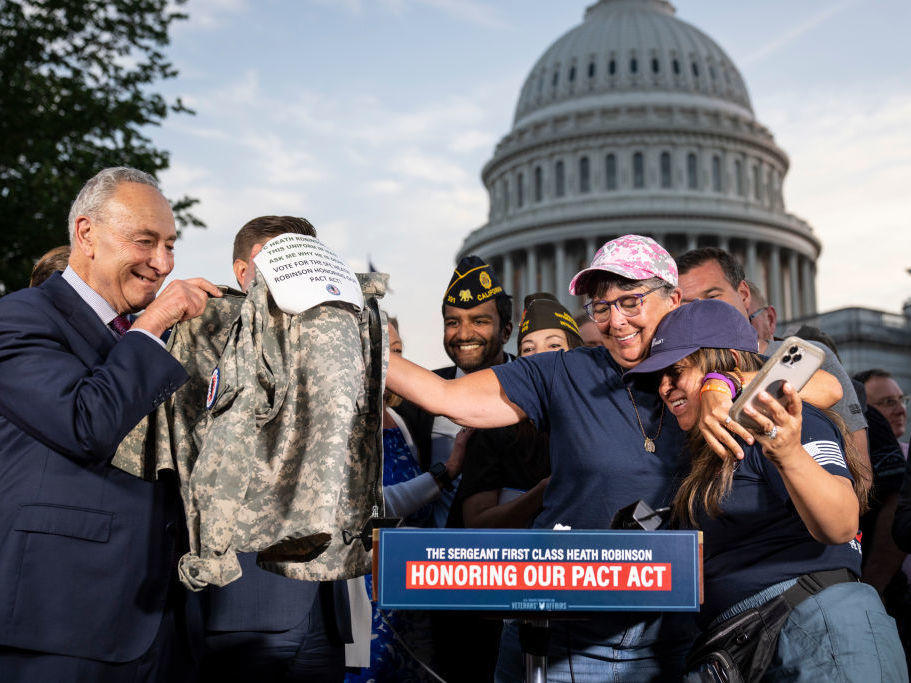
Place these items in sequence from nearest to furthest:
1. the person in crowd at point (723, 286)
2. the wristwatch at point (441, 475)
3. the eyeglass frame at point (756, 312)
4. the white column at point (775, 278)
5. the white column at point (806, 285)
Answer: the wristwatch at point (441, 475), the person in crowd at point (723, 286), the eyeglass frame at point (756, 312), the white column at point (775, 278), the white column at point (806, 285)

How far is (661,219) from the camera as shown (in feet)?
223

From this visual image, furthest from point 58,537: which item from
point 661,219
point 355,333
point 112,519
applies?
point 661,219

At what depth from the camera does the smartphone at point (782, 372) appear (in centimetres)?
249

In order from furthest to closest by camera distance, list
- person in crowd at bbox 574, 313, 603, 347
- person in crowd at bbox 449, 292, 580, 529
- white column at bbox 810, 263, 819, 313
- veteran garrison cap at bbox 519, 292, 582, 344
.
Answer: white column at bbox 810, 263, 819, 313 < person in crowd at bbox 574, 313, 603, 347 < veteran garrison cap at bbox 519, 292, 582, 344 < person in crowd at bbox 449, 292, 580, 529

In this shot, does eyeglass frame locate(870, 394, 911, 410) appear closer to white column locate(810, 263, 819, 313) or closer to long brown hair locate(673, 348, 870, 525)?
long brown hair locate(673, 348, 870, 525)

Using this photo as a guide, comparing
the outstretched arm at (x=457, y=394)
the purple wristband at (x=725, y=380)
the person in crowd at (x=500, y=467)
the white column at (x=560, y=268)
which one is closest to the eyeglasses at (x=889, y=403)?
the person in crowd at (x=500, y=467)

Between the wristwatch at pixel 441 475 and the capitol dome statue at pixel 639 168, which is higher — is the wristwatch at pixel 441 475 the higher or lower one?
the lower one

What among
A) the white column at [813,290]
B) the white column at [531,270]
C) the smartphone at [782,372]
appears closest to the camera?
the smartphone at [782,372]

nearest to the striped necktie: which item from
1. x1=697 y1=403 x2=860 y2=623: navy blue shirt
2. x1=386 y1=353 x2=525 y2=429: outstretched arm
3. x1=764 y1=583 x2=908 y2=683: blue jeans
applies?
x1=386 y1=353 x2=525 y2=429: outstretched arm

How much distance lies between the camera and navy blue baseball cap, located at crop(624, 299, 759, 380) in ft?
10.6

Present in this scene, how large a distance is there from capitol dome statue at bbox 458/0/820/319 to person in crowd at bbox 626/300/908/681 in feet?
213

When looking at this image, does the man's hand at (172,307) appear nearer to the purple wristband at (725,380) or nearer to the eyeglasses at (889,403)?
the purple wristband at (725,380)

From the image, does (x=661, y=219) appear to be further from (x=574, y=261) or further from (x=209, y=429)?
(x=209, y=429)

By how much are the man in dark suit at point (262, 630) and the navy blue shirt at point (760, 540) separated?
1.41 m
